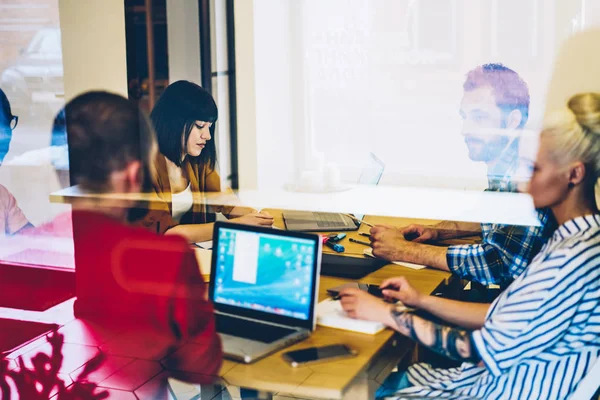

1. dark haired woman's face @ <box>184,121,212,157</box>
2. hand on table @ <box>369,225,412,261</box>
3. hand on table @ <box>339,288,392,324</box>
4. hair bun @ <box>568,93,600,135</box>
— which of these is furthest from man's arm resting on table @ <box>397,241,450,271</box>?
dark haired woman's face @ <box>184,121,212,157</box>

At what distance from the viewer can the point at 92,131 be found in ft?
7.81

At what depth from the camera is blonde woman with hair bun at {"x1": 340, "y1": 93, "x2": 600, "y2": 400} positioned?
5.19 feet

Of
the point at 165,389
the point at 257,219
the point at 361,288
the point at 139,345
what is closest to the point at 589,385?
the point at 361,288

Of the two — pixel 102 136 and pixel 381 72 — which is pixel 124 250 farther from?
pixel 381 72

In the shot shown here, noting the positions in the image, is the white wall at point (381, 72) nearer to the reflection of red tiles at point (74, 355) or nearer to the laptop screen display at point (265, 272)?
the laptop screen display at point (265, 272)

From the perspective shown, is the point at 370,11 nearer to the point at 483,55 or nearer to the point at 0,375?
the point at 483,55

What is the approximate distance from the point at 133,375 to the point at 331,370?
97 centimetres

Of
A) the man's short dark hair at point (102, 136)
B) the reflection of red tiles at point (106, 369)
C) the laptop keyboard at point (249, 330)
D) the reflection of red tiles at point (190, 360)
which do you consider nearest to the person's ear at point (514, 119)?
the laptop keyboard at point (249, 330)

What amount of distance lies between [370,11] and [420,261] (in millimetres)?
711

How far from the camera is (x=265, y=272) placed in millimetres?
1792

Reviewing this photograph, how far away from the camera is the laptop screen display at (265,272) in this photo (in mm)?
1738

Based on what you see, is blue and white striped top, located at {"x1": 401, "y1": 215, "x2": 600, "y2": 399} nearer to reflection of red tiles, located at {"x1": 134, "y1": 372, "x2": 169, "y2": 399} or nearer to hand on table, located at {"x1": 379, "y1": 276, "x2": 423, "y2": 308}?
hand on table, located at {"x1": 379, "y1": 276, "x2": 423, "y2": 308}

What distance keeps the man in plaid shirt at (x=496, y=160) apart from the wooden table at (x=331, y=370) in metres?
0.35

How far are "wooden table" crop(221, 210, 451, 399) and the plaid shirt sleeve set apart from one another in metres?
0.33
